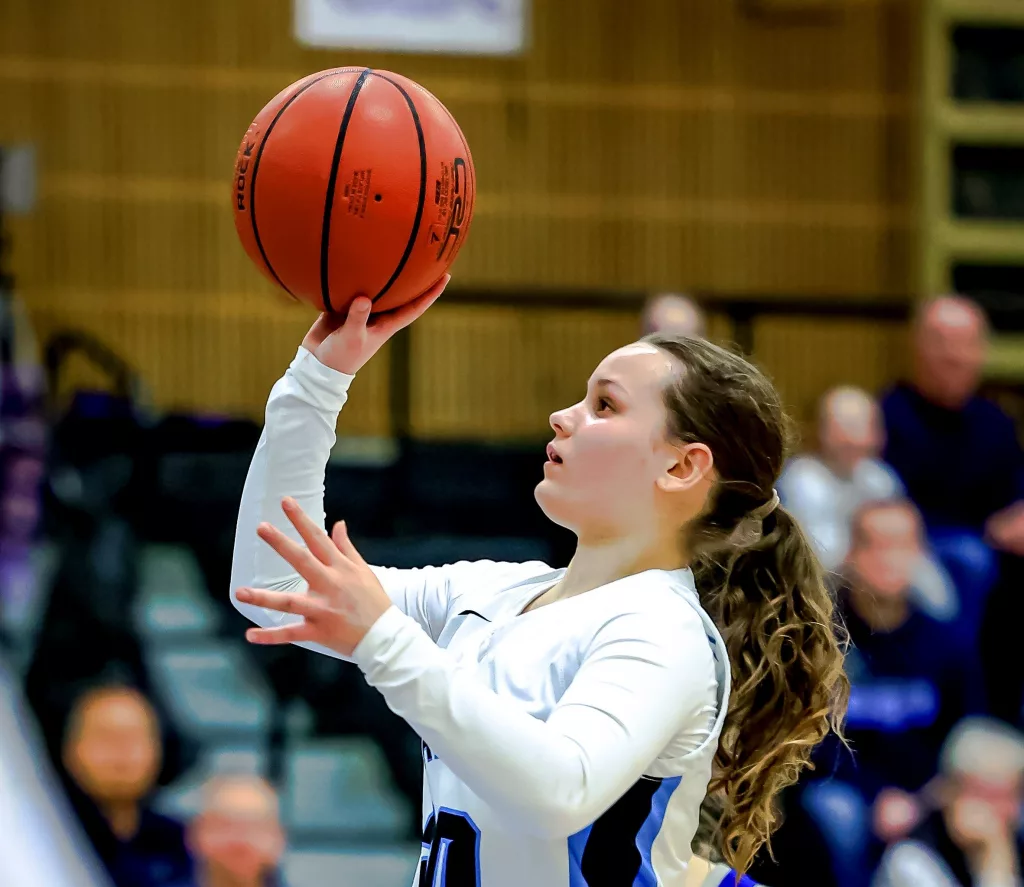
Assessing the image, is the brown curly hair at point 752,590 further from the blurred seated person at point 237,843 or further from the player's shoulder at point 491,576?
the blurred seated person at point 237,843

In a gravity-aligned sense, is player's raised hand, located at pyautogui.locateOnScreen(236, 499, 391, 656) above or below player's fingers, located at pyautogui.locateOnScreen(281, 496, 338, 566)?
below

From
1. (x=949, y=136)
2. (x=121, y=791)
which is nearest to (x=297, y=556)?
(x=121, y=791)

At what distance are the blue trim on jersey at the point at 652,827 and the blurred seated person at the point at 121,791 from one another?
248 cm

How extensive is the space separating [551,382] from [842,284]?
4.64ft

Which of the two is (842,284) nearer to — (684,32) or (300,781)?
(684,32)

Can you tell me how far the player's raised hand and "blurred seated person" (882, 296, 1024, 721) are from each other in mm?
3338

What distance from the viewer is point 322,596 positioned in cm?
140

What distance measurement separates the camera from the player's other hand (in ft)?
5.65

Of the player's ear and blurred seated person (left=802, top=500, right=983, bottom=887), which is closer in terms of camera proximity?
the player's ear

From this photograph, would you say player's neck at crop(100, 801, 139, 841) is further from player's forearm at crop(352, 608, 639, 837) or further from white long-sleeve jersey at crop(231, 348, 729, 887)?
player's forearm at crop(352, 608, 639, 837)

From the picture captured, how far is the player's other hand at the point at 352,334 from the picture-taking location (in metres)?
1.72

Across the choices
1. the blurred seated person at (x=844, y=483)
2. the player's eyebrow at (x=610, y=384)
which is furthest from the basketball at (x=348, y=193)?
the blurred seated person at (x=844, y=483)

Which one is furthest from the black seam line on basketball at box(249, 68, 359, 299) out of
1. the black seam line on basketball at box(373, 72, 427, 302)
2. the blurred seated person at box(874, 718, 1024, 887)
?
the blurred seated person at box(874, 718, 1024, 887)

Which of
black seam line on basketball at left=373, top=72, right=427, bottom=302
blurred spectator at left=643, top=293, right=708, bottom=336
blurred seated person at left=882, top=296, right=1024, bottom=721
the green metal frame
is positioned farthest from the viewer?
the green metal frame
